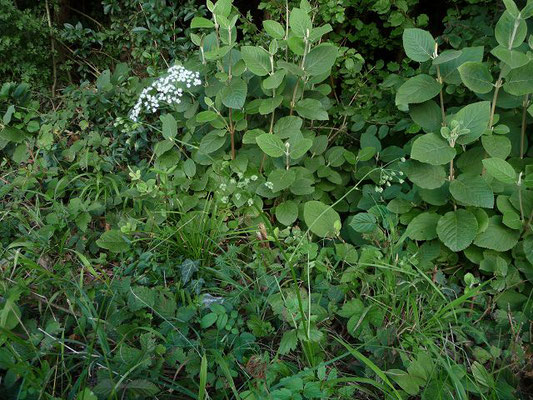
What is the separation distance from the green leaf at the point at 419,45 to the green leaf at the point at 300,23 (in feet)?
1.31

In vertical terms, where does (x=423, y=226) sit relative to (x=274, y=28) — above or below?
below

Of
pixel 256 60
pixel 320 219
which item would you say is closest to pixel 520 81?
pixel 320 219

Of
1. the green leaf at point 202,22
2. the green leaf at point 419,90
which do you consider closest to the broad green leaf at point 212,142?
the green leaf at point 202,22

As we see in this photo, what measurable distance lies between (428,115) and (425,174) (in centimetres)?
25

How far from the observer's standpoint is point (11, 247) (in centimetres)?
207

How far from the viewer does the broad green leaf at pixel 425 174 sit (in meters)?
1.89

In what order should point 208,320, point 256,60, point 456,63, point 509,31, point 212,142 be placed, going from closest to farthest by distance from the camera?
point 208,320 < point 509,31 < point 456,63 < point 256,60 < point 212,142

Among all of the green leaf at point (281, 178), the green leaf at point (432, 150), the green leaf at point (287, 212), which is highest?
the green leaf at point (432, 150)

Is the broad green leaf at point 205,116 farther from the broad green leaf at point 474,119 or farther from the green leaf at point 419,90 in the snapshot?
the broad green leaf at point 474,119

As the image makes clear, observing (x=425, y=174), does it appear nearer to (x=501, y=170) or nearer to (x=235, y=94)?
(x=501, y=170)

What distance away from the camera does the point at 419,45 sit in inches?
74.9

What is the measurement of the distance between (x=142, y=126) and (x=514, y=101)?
6.17ft

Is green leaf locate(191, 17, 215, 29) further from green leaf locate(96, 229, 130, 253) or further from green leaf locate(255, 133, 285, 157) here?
green leaf locate(96, 229, 130, 253)

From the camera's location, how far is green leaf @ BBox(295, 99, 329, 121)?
218 cm
